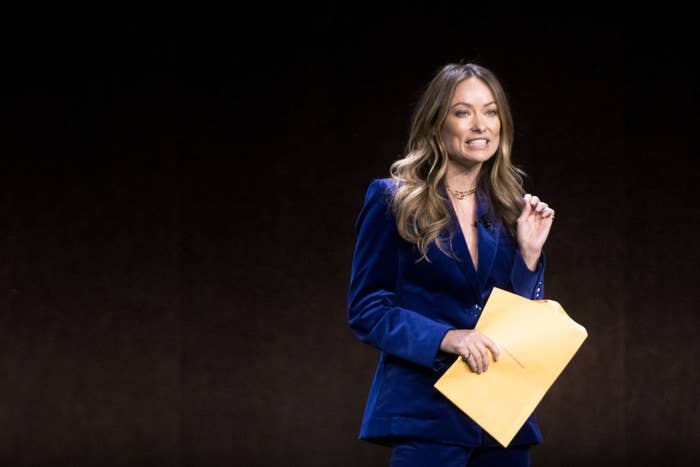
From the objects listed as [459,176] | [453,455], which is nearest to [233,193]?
[459,176]

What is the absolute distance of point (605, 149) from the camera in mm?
4473

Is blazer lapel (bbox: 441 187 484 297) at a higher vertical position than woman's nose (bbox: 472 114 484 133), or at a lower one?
lower

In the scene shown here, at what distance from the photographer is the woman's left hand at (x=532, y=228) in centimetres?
197

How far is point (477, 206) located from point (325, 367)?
8.17 feet

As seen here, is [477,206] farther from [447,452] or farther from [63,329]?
[63,329]

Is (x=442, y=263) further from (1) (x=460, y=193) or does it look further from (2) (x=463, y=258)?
(1) (x=460, y=193)

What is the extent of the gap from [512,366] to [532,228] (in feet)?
0.91

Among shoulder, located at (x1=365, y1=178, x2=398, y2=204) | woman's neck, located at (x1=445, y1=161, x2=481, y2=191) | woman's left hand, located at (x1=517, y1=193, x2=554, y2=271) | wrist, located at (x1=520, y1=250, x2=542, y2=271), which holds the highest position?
woman's neck, located at (x1=445, y1=161, x2=481, y2=191)

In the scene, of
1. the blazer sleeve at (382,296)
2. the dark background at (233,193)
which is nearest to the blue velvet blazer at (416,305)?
the blazer sleeve at (382,296)

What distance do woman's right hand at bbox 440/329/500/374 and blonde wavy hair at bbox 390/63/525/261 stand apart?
0.63ft

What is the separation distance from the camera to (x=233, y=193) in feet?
14.2

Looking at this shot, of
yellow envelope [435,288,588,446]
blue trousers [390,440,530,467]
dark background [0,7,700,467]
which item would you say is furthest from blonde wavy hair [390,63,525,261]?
dark background [0,7,700,467]

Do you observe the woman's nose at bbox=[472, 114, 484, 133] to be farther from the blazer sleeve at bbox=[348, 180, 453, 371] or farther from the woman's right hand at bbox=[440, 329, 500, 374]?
the woman's right hand at bbox=[440, 329, 500, 374]

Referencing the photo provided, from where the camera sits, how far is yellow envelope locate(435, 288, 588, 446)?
1.82m
